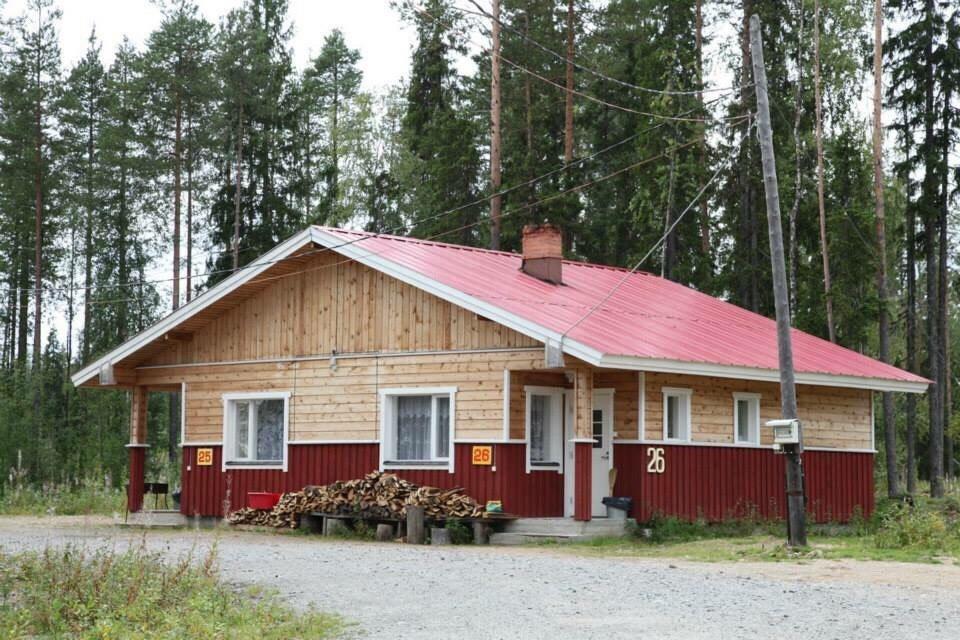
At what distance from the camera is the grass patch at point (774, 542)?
55.8 feet

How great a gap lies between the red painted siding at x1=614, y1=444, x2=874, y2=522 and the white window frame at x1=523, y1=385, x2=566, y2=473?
3.14 ft

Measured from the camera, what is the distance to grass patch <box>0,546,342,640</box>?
10109mm

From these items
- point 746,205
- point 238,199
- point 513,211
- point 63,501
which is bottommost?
point 63,501

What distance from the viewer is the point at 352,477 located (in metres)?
22.5

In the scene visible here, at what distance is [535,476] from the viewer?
2098 centimetres

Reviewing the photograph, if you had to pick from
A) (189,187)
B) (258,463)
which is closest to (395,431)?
(258,463)

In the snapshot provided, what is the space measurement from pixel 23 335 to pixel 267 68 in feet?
42.6

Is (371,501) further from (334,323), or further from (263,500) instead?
(334,323)

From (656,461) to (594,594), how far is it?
27.4ft

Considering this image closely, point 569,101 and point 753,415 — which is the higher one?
point 569,101

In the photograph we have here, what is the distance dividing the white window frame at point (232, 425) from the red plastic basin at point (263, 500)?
549mm

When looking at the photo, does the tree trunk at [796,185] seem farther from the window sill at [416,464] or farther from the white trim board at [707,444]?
the window sill at [416,464]

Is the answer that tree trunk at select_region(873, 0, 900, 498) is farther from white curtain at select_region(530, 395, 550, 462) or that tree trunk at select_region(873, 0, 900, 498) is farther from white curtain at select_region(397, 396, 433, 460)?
white curtain at select_region(397, 396, 433, 460)

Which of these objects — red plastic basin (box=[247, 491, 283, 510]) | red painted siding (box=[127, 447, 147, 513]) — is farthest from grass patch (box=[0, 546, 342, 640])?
red painted siding (box=[127, 447, 147, 513])
